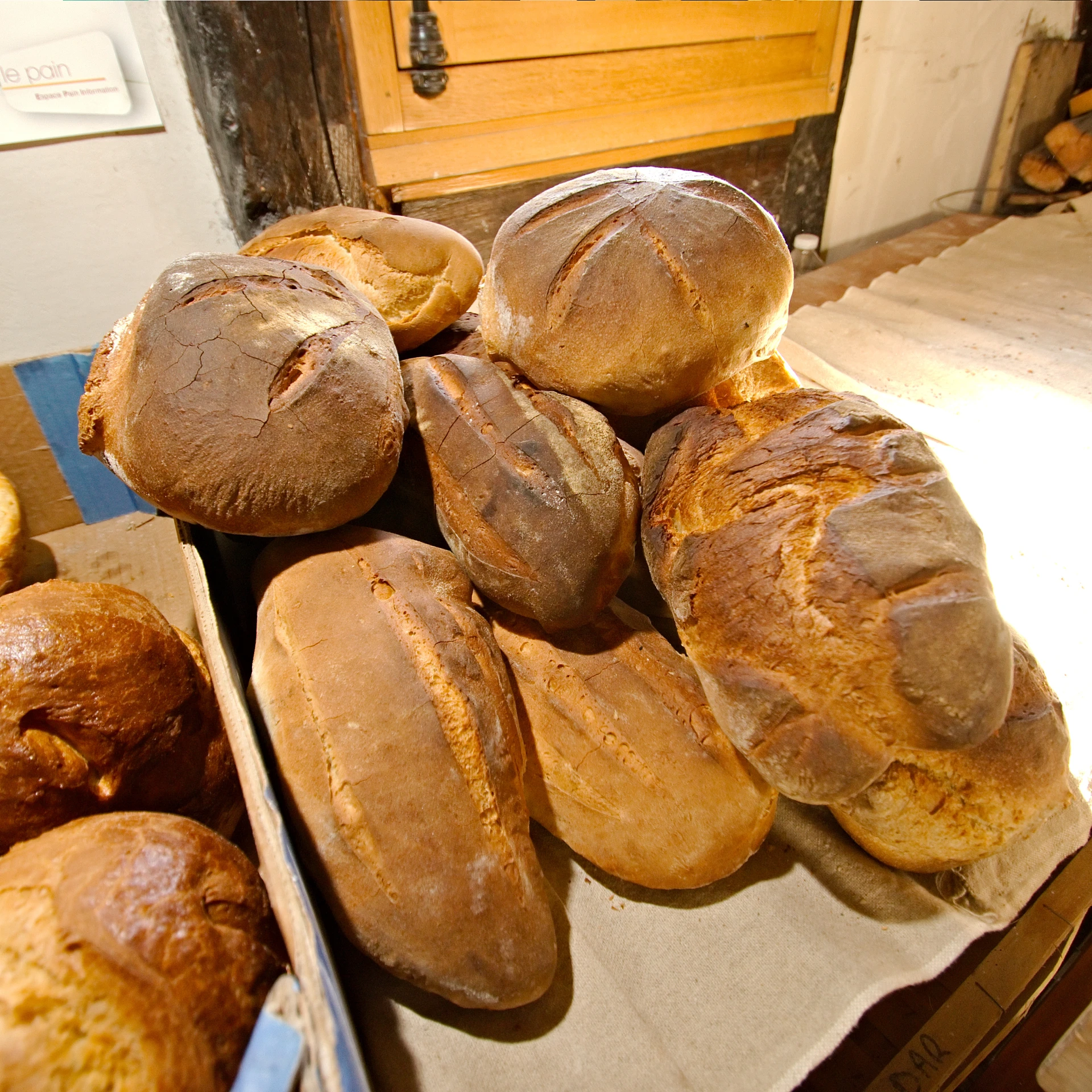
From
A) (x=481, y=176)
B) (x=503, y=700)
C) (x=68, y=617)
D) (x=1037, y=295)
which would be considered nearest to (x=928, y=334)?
(x=1037, y=295)

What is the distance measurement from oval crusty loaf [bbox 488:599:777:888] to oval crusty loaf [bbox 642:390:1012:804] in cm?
8

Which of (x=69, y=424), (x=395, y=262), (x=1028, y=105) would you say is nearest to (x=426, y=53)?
(x=395, y=262)

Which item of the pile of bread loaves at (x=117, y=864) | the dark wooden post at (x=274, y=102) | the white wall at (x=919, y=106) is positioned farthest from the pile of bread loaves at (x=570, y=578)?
the white wall at (x=919, y=106)

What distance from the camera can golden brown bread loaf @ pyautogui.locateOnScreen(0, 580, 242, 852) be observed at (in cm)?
→ 79

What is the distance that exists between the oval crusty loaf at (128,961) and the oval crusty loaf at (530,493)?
47cm

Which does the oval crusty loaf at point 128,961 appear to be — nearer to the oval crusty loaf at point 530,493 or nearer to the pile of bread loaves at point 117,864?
the pile of bread loaves at point 117,864

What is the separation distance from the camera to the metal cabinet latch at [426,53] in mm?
1561

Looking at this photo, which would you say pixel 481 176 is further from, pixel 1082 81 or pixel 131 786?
pixel 1082 81

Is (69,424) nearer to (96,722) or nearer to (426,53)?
(96,722)

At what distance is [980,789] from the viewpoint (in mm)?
839

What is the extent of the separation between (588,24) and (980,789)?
203 centimetres

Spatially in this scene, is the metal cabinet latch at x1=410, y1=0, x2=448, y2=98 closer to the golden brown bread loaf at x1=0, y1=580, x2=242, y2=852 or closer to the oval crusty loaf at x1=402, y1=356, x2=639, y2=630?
the oval crusty loaf at x1=402, y1=356, x2=639, y2=630

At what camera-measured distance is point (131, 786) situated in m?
0.84

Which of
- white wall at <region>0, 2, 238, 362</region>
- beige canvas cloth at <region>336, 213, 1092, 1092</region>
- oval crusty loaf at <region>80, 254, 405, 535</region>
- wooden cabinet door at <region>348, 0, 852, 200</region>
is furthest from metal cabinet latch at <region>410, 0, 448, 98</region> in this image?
beige canvas cloth at <region>336, 213, 1092, 1092</region>
